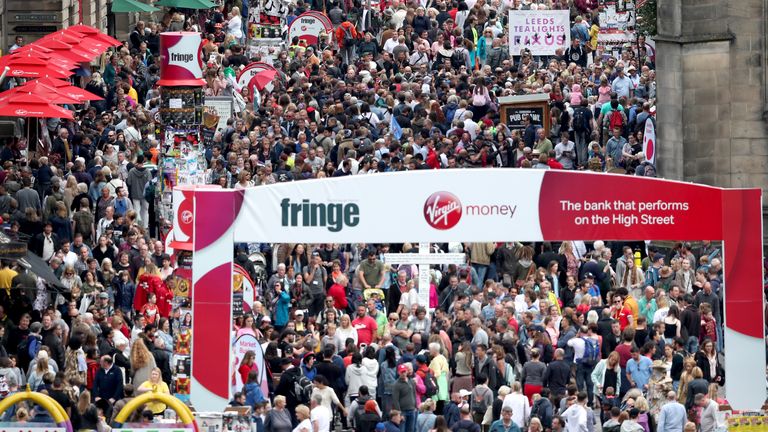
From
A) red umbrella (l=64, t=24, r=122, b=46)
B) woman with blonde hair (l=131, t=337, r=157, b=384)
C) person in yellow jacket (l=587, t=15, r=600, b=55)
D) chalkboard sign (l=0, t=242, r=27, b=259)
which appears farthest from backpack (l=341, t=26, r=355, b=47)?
woman with blonde hair (l=131, t=337, r=157, b=384)

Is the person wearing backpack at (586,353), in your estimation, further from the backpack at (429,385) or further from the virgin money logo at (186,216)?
the virgin money logo at (186,216)

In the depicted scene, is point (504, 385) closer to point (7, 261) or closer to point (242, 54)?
point (7, 261)

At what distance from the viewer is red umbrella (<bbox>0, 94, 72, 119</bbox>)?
3844 centimetres

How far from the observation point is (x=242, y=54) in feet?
168

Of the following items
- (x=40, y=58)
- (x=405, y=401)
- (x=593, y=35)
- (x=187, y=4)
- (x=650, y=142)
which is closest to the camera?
(x=405, y=401)

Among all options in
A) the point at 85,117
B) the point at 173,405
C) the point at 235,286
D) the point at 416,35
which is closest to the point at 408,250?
the point at 235,286

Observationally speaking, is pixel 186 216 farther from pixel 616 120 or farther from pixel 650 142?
pixel 616 120

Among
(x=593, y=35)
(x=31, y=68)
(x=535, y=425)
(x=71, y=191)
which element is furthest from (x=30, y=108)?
(x=593, y=35)

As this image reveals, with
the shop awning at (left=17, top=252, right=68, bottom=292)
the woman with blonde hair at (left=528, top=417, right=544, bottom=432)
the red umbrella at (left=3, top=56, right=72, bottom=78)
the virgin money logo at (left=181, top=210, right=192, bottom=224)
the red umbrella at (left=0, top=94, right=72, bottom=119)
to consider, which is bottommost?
the woman with blonde hair at (left=528, top=417, right=544, bottom=432)

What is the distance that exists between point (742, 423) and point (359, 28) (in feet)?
102

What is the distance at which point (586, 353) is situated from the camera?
103 ft

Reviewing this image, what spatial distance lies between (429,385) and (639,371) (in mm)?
2702

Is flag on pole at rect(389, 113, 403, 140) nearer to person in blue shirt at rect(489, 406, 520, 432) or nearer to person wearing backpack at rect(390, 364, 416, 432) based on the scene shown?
person wearing backpack at rect(390, 364, 416, 432)

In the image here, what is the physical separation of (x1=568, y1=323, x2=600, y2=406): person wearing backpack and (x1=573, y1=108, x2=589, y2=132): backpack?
13125 millimetres
